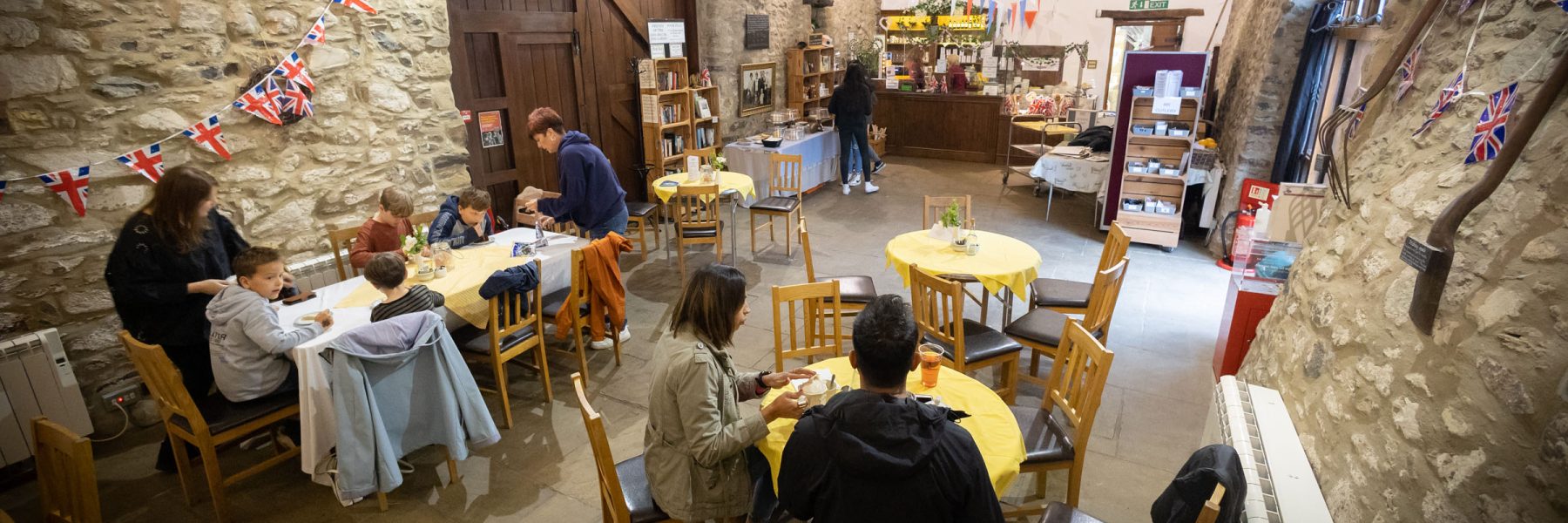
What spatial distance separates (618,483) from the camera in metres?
2.23

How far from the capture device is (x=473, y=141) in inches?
223

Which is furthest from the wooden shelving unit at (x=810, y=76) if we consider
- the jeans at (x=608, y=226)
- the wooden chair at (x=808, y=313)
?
the wooden chair at (x=808, y=313)

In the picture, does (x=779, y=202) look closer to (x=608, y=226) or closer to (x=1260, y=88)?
(x=608, y=226)

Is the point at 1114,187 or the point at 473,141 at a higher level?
the point at 473,141

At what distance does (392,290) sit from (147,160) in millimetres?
1581

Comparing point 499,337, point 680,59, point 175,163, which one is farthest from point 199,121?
point 680,59

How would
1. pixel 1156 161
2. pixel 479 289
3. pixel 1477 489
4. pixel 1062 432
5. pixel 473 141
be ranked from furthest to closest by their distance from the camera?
pixel 1156 161
pixel 473 141
pixel 479 289
pixel 1062 432
pixel 1477 489

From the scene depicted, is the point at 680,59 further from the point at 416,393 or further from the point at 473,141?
Result: the point at 416,393

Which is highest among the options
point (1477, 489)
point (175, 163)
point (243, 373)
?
point (175, 163)

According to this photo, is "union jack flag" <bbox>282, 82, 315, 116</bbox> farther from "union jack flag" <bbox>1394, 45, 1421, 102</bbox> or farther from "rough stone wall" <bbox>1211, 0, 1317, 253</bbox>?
"rough stone wall" <bbox>1211, 0, 1317, 253</bbox>

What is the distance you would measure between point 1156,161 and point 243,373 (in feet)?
22.1

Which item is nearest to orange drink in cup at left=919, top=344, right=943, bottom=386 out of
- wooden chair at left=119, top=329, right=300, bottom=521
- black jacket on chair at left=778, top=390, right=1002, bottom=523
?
black jacket on chair at left=778, top=390, right=1002, bottom=523

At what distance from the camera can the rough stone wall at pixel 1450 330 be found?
165 centimetres

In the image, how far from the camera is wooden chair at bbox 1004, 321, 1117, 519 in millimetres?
2590
